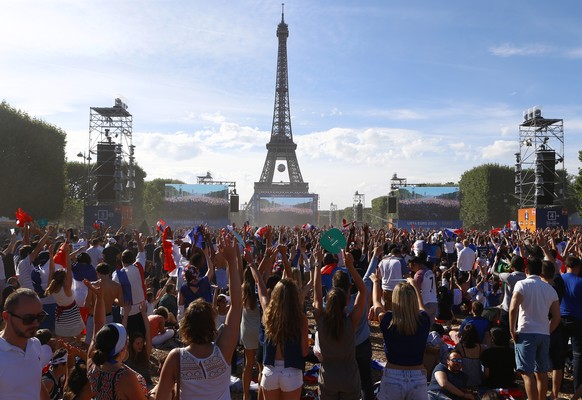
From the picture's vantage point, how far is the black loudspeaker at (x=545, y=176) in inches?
1374

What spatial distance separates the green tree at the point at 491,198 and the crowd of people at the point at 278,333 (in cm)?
5466

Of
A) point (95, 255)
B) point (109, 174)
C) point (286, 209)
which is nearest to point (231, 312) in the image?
point (95, 255)

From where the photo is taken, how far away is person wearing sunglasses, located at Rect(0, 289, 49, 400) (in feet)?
10.1

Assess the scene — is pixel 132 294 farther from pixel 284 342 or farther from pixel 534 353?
pixel 534 353

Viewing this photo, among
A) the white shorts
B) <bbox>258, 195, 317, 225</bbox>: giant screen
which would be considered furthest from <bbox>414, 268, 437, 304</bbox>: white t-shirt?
<bbox>258, 195, 317, 225</bbox>: giant screen

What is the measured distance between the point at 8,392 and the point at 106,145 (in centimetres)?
3402

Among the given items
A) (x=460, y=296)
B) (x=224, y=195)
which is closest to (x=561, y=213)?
(x=460, y=296)

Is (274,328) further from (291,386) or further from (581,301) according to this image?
(581,301)

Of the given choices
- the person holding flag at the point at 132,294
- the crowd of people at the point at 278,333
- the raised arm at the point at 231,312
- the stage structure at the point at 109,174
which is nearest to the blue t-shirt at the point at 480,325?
the crowd of people at the point at 278,333

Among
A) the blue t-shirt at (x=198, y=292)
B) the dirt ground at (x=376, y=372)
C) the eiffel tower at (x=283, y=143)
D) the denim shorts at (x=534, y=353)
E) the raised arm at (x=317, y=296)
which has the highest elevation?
the eiffel tower at (x=283, y=143)

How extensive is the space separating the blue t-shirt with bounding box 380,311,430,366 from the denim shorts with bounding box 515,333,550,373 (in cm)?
225

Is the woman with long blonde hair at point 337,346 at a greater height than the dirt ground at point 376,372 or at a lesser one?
greater

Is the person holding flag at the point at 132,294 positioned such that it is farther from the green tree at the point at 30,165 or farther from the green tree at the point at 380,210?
the green tree at the point at 380,210

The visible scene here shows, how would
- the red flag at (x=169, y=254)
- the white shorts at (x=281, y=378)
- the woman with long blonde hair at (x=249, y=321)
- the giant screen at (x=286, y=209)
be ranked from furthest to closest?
the giant screen at (x=286, y=209)
the red flag at (x=169, y=254)
the woman with long blonde hair at (x=249, y=321)
the white shorts at (x=281, y=378)
